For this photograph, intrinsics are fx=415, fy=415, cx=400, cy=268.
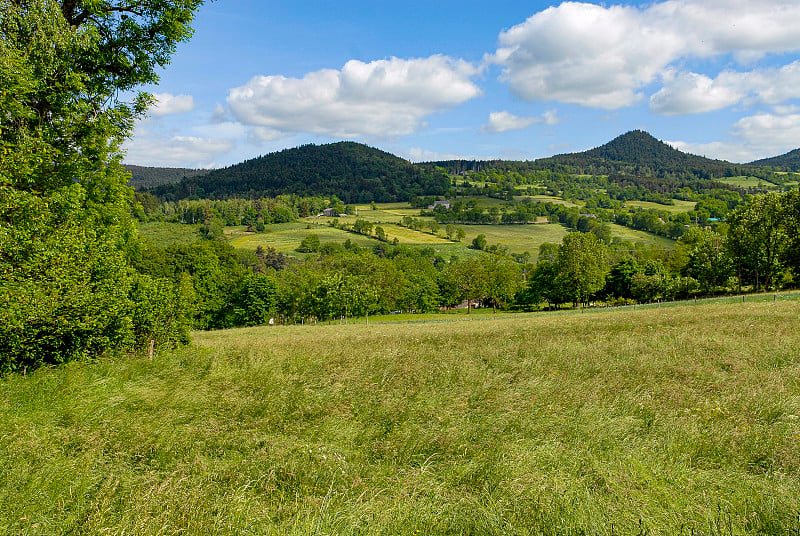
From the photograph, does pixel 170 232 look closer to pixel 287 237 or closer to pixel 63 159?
pixel 287 237

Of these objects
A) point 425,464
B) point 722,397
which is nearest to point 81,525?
point 425,464

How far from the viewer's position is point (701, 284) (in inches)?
2509

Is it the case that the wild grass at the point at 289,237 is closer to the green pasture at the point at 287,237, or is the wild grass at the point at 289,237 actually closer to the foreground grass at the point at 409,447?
the green pasture at the point at 287,237

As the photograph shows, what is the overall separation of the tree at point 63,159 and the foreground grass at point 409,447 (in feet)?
3.91

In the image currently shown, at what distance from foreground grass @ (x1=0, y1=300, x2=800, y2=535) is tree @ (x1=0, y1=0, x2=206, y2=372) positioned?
1.19 m

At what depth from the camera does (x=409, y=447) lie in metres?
6.18

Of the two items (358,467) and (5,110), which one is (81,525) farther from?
(5,110)

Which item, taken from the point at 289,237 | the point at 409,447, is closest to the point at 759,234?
the point at 409,447

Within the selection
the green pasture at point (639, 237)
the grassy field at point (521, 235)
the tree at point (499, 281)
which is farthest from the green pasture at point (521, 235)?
the tree at point (499, 281)

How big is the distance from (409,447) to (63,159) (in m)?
11.8

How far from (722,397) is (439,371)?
5443 millimetres

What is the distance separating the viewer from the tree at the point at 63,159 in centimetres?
864

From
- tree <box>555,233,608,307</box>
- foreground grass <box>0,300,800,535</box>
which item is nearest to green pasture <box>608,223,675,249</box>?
tree <box>555,233,608,307</box>

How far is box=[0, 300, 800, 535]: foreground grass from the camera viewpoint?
440 centimetres
